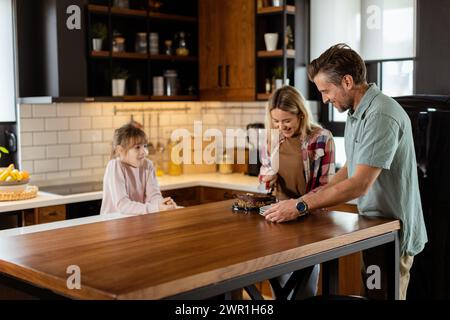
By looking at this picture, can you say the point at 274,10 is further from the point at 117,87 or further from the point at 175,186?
the point at 175,186

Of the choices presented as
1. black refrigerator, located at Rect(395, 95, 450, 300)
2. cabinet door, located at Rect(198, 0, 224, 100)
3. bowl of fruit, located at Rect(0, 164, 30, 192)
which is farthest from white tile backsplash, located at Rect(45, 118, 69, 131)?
black refrigerator, located at Rect(395, 95, 450, 300)

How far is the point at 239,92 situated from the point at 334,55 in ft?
8.22

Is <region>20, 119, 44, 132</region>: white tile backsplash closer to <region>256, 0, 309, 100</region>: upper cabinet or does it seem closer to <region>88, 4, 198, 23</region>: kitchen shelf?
<region>88, 4, 198, 23</region>: kitchen shelf

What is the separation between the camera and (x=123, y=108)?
541 centimetres

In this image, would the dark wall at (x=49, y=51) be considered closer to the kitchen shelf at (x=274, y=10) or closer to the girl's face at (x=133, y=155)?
the girl's face at (x=133, y=155)

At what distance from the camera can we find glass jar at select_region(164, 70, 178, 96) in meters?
5.52

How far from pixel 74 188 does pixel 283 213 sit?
240 cm

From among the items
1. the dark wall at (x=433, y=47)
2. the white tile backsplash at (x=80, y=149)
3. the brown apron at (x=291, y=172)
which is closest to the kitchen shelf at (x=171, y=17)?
the white tile backsplash at (x=80, y=149)

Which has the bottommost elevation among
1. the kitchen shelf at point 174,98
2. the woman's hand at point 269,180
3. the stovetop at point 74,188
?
the stovetop at point 74,188

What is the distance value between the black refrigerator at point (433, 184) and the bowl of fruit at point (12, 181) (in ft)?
8.43

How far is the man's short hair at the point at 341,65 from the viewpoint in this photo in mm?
2816
